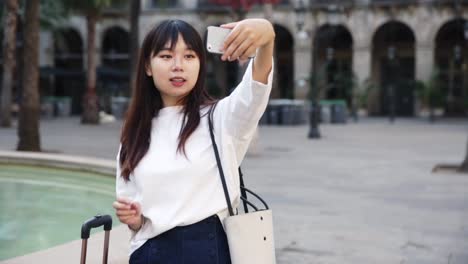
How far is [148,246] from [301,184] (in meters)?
8.61

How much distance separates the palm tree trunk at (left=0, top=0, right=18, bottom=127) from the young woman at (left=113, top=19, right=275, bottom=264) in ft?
70.5

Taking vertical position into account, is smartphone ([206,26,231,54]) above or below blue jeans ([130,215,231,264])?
above

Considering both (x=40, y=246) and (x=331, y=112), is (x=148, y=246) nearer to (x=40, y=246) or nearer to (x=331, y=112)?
(x=40, y=246)

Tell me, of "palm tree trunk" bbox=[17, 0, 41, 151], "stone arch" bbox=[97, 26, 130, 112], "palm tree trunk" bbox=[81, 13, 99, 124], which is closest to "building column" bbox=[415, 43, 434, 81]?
"stone arch" bbox=[97, 26, 130, 112]

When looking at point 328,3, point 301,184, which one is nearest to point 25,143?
point 301,184

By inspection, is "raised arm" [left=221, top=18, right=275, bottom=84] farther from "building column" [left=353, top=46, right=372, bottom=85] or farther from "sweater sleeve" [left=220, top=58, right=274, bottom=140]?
"building column" [left=353, top=46, right=372, bottom=85]

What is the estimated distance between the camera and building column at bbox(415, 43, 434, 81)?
131ft

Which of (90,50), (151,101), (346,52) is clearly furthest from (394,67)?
(151,101)

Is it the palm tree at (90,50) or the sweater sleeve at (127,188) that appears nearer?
the sweater sleeve at (127,188)

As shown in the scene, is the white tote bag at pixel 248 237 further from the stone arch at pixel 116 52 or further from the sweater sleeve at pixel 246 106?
the stone arch at pixel 116 52

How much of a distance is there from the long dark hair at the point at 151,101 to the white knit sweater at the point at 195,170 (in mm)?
27

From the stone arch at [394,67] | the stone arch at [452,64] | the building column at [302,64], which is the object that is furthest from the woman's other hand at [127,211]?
the stone arch at [394,67]

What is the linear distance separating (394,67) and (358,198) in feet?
117

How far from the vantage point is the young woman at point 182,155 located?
2266 millimetres
